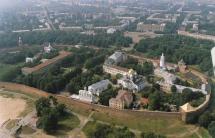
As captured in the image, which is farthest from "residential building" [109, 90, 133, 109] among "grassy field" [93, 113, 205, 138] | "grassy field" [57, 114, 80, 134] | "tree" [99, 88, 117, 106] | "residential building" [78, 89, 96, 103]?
"grassy field" [57, 114, 80, 134]

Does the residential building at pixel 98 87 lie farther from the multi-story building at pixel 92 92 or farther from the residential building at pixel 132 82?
the residential building at pixel 132 82

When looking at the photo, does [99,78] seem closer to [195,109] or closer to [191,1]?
[195,109]

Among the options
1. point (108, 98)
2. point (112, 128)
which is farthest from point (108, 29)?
point (112, 128)

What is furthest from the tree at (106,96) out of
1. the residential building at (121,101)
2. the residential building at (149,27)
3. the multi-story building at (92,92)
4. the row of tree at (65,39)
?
the residential building at (149,27)

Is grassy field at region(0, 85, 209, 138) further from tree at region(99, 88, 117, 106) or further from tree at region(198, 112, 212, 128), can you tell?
tree at region(99, 88, 117, 106)

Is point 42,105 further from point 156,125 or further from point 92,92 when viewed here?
point 156,125
